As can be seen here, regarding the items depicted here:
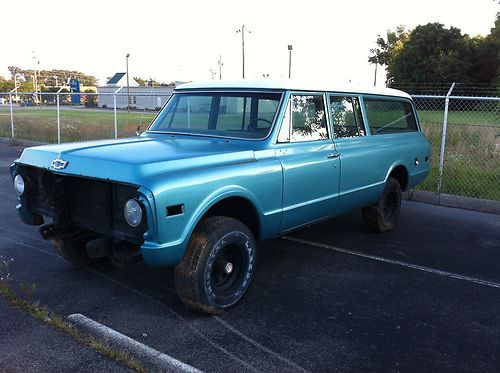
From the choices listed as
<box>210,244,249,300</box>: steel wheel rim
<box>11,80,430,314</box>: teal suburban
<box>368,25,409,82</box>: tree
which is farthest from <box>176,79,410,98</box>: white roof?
<box>368,25,409,82</box>: tree

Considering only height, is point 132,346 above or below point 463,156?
below

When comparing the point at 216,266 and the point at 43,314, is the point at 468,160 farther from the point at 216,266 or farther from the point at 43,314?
the point at 43,314

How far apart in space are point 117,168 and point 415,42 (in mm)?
46287

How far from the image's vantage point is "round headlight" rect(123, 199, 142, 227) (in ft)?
10.7

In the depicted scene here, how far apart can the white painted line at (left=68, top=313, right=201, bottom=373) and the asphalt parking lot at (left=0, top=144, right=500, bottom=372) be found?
70 mm

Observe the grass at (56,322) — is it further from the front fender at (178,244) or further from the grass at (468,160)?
the grass at (468,160)

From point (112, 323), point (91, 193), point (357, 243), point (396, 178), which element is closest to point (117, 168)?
point (91, 193)

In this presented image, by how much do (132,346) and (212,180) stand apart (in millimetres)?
1298

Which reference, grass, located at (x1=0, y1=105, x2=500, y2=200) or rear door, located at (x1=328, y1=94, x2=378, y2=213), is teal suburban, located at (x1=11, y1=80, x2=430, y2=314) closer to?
rear door, located at (x1=328, y1=94, x2=378, y2=213)

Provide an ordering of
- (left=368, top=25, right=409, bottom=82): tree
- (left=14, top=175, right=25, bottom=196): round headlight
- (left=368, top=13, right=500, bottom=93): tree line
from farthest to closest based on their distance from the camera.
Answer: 1. (left=368, top=25, right=409, bottom=82): tree
2. (left=368, top=13, right=500, bottom=93): tree line
3. (left=14, top=175, right=25, bottom=196): round headlight

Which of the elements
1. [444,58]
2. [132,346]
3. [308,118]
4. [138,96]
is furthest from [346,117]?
[444,58]

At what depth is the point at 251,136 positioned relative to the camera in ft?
14.6

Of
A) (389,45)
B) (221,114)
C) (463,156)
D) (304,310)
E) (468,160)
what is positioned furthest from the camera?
(389,45)

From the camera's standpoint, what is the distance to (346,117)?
5.33 metres
